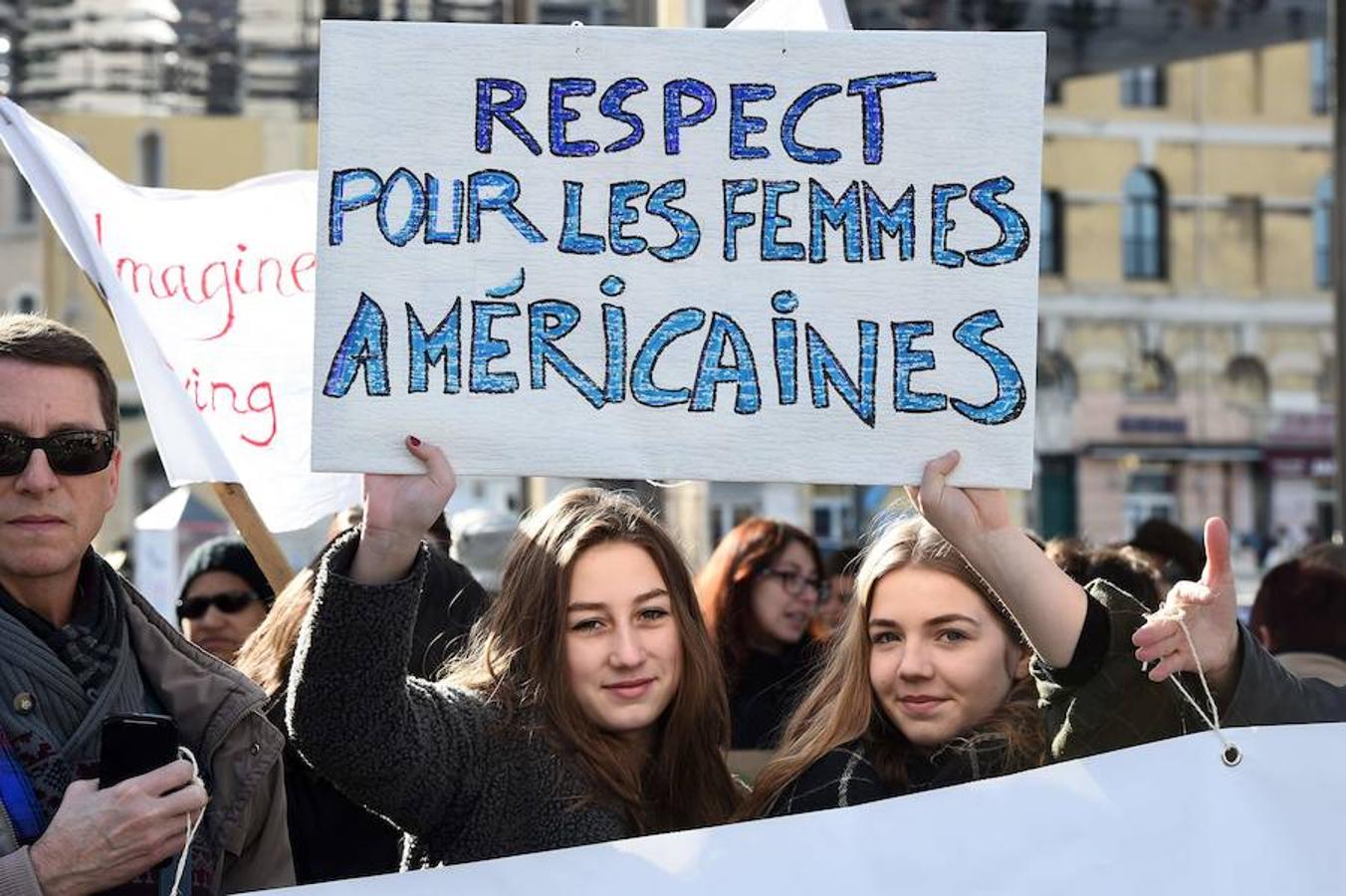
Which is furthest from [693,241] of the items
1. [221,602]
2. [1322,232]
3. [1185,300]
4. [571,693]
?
[1322,232]

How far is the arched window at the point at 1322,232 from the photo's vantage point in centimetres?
3525

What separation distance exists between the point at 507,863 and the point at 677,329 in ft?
2.12

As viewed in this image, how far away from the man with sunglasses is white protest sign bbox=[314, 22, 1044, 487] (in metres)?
0.33

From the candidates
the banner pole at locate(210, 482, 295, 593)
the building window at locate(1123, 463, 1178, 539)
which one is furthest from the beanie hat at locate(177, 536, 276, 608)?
the building window at locate(1123, 463, 1178, 539)

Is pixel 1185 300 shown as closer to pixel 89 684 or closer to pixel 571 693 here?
pixel 571 693

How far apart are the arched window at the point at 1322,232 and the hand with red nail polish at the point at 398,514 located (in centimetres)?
3446

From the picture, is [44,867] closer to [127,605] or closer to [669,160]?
[127,605]

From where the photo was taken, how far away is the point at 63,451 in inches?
96.0

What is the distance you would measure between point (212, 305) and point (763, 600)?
202 cm

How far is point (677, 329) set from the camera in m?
2.60

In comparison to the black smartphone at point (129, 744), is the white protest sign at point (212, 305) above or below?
above

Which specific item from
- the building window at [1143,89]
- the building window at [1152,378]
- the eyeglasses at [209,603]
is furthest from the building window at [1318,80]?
the eyeglasses at [209,603]

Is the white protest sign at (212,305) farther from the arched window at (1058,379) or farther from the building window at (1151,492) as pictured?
the building window at (1151,492)

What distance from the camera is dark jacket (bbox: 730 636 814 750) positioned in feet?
16.3
